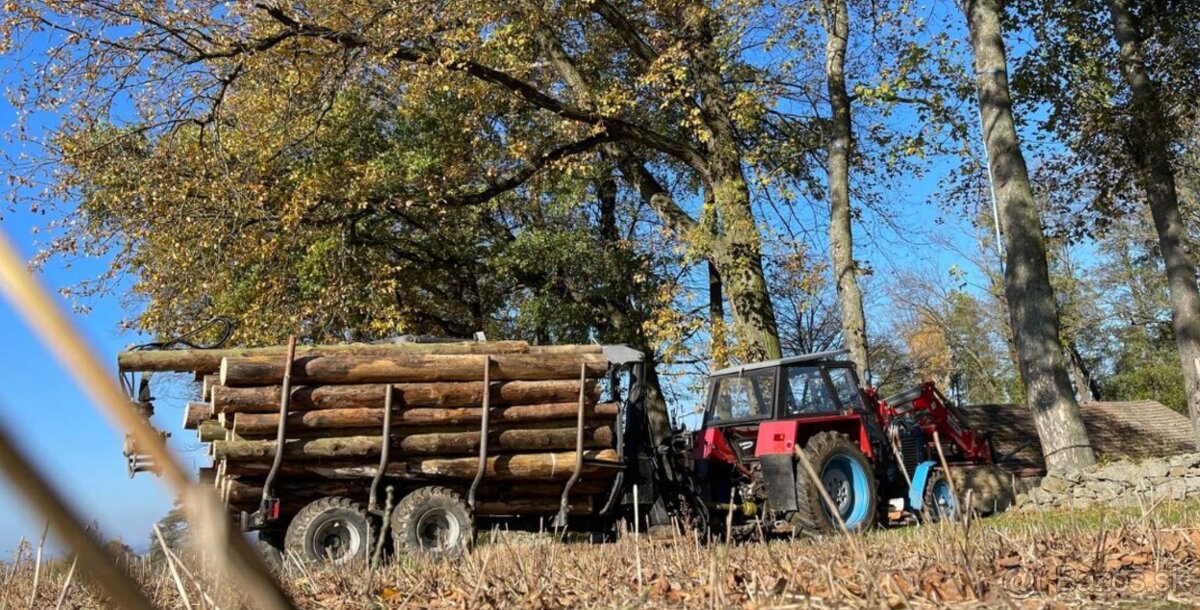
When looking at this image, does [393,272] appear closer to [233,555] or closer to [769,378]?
[769,378]

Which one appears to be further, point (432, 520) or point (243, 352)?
point (243, 352)

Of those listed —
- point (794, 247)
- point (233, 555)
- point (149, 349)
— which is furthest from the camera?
point (794, 247)

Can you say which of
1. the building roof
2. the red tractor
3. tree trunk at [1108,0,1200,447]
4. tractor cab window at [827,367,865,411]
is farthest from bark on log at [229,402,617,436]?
the building roof

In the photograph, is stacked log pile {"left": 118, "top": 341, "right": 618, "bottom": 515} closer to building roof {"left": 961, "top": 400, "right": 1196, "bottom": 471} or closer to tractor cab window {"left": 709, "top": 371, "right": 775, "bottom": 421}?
tractor cab window {"left": 709, "top": 371, "right": 775, "bottom": 421}

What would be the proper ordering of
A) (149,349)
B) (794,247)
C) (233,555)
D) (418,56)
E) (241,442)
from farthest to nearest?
(794,247)
(418,56)
(149,349)
(241,442)
(233,555)

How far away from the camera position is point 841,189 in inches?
679

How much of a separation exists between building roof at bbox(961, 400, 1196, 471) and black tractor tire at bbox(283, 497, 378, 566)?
15.6 metres

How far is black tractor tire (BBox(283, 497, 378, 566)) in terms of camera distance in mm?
9578

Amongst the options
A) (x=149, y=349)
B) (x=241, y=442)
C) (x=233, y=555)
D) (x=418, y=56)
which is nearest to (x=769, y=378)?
(x=241, y=442)

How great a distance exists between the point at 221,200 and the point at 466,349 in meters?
8.18

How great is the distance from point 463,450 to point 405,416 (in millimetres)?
684

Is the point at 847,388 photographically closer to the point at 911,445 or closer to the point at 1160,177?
the point at 911,445

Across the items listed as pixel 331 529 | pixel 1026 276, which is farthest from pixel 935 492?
pixel 331 529

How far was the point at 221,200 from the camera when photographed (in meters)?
17.0
